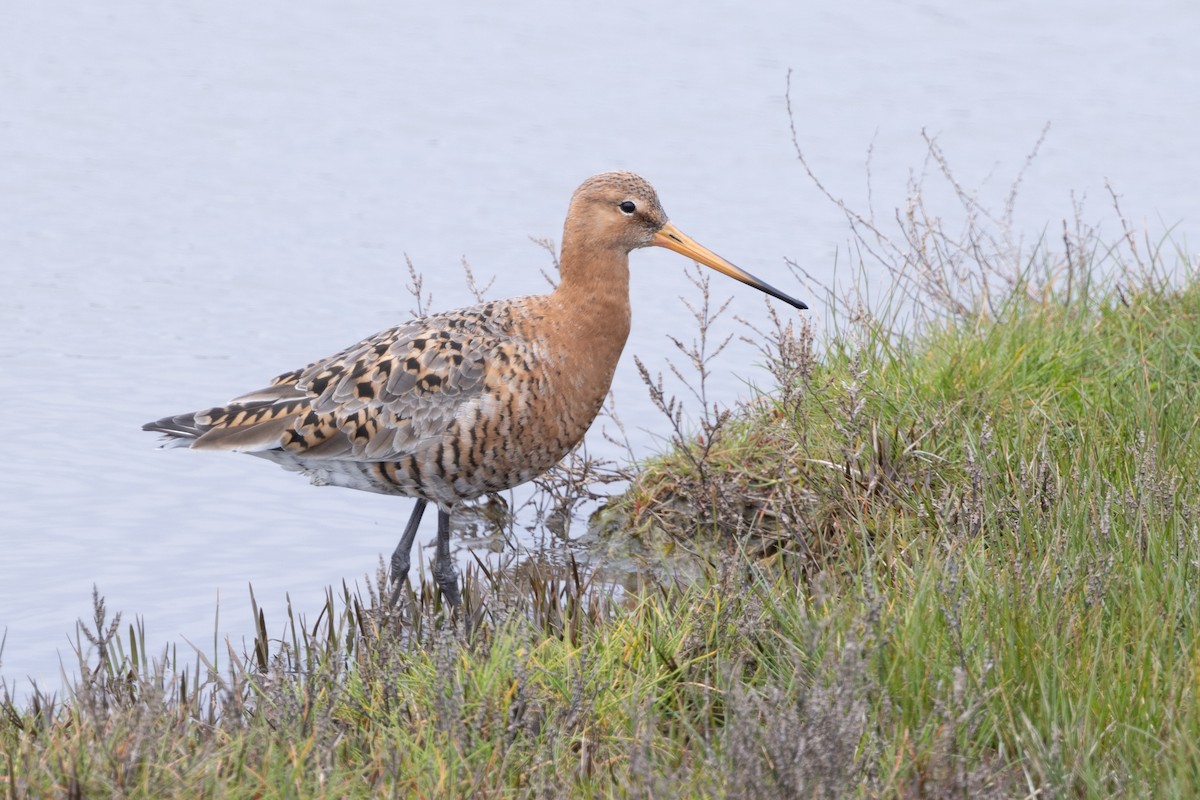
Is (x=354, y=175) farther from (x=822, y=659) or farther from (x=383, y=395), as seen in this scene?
(x=822, y=659)

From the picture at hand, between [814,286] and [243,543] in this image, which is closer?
Answer: [243,543]

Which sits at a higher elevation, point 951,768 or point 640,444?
point 640,444

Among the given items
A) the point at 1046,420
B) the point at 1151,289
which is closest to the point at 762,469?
the point at 1046,420

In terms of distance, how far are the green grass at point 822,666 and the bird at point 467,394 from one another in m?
0.45

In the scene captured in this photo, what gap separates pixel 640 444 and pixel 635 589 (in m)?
1.71

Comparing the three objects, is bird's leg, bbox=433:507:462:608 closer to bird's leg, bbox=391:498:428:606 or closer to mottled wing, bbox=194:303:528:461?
bird's leg, bbox=391:498:428:606

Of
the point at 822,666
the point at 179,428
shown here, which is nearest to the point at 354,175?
the point at 179,428

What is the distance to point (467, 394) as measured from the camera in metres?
5.71

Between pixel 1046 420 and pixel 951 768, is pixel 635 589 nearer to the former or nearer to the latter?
pixel 1046 420

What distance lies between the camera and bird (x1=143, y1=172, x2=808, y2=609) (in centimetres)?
570

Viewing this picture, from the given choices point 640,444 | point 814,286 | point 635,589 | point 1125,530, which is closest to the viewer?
point 1125,530

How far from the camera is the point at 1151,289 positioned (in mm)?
7012

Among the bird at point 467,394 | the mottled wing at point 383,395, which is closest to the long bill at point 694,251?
the bird at point 467,394

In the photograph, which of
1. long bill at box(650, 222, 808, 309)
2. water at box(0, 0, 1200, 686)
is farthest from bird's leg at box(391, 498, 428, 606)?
long bill at box(650, 222, 808, 309)
